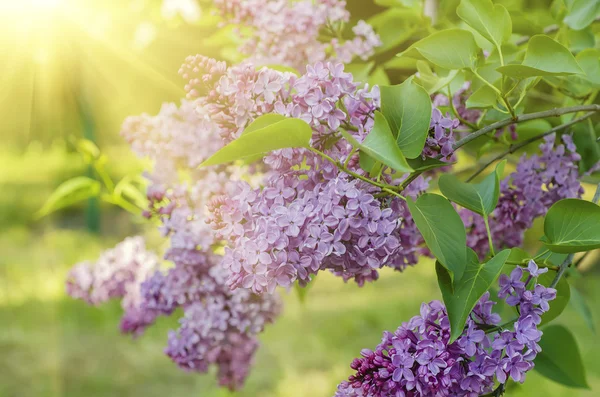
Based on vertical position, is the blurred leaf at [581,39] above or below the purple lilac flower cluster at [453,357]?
above

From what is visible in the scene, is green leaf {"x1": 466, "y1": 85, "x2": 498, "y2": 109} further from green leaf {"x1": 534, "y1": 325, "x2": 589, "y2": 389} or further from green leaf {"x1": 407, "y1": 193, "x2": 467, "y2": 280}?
green leaf {"x1": 534, "y1": 325, "x2": 589, "y2": 389}

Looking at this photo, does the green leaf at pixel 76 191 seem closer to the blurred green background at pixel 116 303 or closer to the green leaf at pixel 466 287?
the blurred green background at pixel 116 303

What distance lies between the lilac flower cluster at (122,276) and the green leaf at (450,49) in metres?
0.85

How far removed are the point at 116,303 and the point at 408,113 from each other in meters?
3.86

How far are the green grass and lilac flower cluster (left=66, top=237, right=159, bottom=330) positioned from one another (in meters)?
1.14

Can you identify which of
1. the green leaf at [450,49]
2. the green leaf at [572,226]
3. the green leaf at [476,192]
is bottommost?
the green leaf at [572,226]

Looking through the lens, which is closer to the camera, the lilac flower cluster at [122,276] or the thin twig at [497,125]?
the thin twig at [497,125]

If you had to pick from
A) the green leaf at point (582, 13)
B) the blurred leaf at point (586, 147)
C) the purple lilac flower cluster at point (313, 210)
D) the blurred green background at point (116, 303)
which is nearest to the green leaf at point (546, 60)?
the purple lilac flower cluster at point (313, 210)

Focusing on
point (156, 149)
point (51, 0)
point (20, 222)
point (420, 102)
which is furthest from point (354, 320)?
point (20, 222)

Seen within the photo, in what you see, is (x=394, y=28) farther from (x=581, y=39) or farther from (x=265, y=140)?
(x=265, y=140)

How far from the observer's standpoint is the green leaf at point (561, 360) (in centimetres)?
97

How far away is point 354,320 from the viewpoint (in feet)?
12.3

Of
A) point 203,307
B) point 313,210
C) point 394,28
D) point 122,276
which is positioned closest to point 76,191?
point 122,276

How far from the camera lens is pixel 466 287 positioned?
65 cm
